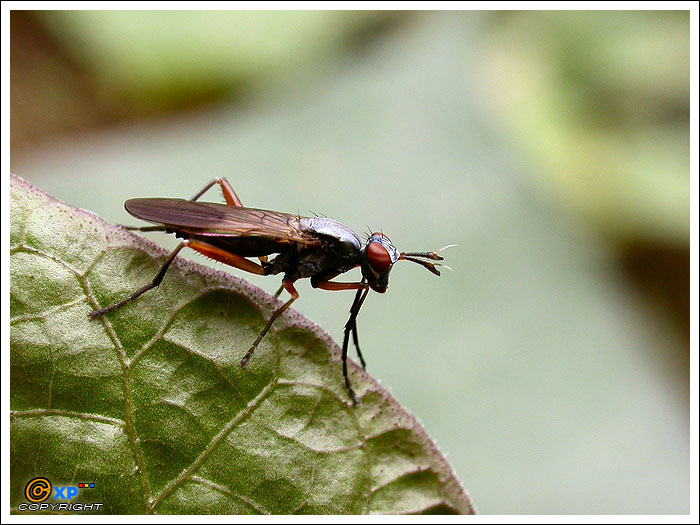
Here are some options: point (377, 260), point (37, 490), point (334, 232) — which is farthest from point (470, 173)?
point (37, 490)

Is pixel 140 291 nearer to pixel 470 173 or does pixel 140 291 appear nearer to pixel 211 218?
pixel 211 218

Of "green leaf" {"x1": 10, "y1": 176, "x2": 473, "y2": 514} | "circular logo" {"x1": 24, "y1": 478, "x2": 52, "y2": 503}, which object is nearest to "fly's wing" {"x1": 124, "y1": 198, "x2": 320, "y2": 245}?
"green leaf" {"x1": 10, "y1": 176, "x2": 473, "y2": 514}

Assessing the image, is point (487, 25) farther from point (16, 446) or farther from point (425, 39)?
point (16, 446)

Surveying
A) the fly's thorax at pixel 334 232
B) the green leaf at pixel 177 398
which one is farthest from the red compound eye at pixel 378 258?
the green leaf at pixel 177 398

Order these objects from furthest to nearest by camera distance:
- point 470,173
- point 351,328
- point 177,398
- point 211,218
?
point 470,173 → point 351,328 → point 211,218 → point 177,398

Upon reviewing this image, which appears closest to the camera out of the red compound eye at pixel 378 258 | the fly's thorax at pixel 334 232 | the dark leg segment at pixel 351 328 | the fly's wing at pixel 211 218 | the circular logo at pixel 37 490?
the circular logo at pixel 37 490

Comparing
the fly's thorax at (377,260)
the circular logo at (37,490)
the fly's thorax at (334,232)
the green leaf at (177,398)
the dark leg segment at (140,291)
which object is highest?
the fly's thorax at (334,232)

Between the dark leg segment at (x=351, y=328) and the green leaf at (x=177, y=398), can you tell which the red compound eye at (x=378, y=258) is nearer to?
the dark leg segment at (x=351, y=328)

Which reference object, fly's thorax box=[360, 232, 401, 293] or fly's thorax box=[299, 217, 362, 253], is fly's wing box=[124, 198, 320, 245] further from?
fly's thorax box=[360, 232, 401, 293]
